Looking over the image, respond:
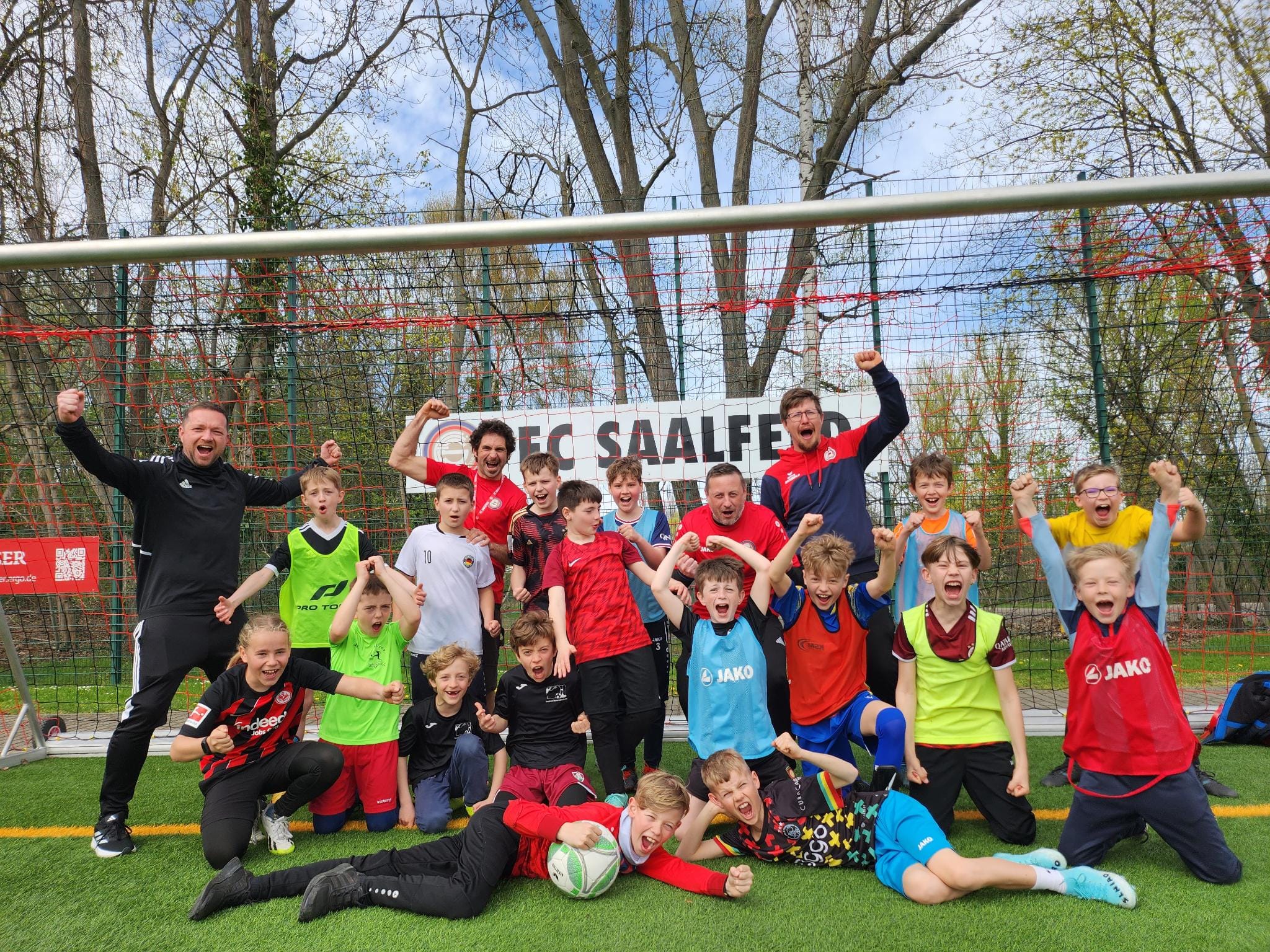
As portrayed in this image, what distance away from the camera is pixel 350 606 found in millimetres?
3721

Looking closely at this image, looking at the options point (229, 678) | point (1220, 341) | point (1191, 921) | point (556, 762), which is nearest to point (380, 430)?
point (229, 678)

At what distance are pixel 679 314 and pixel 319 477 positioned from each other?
3284mm

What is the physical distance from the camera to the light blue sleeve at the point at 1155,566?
3.42 m

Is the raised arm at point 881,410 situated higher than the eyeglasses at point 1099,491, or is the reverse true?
the raised arm at point 881,410

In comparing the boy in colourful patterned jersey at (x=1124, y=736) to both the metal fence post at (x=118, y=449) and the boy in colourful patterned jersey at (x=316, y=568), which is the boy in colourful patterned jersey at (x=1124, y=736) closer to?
the boy in colourful patterned jersey at (x=316, y=568)

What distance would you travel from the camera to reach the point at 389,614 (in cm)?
400

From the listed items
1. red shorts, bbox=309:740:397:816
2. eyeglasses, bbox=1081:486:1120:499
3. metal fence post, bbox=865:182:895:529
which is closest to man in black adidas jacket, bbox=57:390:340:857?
red shorts, bbox=309:740:397:816

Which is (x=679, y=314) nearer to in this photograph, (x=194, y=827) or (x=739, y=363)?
(x=739, y=363)

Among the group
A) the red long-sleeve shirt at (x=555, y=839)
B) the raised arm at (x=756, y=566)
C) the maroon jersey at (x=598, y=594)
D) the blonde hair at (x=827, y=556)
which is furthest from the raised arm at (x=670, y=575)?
the red long-sleeve shirt at (x=555, y=839)

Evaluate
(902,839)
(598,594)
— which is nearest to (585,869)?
(902,839)

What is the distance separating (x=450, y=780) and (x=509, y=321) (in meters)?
3.76

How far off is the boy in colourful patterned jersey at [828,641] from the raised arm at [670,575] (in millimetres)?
410

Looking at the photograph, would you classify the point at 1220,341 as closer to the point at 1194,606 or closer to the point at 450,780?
the point at 1194,606

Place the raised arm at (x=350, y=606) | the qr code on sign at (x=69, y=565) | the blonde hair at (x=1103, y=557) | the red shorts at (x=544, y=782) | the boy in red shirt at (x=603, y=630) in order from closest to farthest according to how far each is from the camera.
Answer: the blonde hair at (x=1103, y=557) < the red shorts at (x=544, y=782) < the boy in red shirt at (x=603, y=630) < the raised arm at (x=350, y=606) < the qr code on sign at (x=69, y=565)
